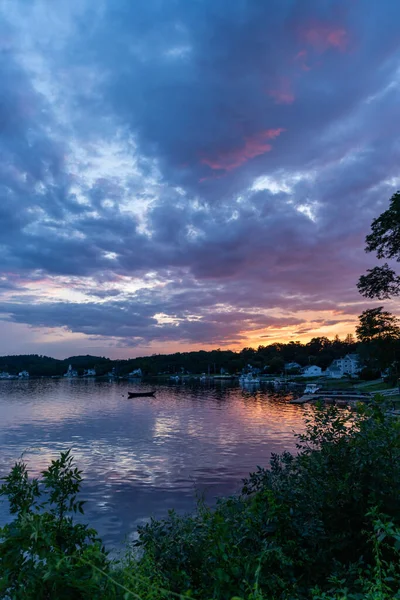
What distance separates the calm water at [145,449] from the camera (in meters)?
20.6

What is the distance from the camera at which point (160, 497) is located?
70.9ft

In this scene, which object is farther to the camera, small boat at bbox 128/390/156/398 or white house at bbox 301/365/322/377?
white house at bbox 301/365/322/377

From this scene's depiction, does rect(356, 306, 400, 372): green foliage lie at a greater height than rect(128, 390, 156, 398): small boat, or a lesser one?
greater

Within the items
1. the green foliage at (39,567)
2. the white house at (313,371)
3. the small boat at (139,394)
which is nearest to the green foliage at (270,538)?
the green foliage at (39,567)

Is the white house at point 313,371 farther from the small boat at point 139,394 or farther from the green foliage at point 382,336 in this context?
the green foliage at point 382,336

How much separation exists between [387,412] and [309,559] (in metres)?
3.56

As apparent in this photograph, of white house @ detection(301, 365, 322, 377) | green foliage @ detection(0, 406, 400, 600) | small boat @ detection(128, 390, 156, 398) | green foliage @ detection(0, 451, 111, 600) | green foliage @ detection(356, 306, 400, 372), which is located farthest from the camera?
white house @ detection(301, 365, 322, 377)

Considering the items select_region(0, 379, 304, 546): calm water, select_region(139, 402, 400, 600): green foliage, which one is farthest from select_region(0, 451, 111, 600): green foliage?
select_region(0, 379, 304, 546): calm water

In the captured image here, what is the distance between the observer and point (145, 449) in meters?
35.9

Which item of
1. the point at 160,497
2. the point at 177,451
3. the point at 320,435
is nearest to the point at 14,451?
the point at 177,451

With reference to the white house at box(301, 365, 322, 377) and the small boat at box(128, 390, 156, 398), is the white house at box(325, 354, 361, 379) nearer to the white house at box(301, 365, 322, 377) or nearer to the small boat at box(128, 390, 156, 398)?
the white house at box(301, 365, 322, 377)

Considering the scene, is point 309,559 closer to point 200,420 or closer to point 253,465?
point 253,465

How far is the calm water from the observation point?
20.6 m

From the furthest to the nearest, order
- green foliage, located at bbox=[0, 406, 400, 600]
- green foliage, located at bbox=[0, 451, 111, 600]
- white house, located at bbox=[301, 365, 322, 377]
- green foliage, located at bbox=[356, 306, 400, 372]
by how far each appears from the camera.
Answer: white house, located at bbox=[301, 365, 322, 377] < green foliage, located at bbox=[356, 306, 400, 372] < green foliage, located at bbox=[0, 406, 400, 600] < green foliage, located at bbox=[0, 451, 111, 600]
